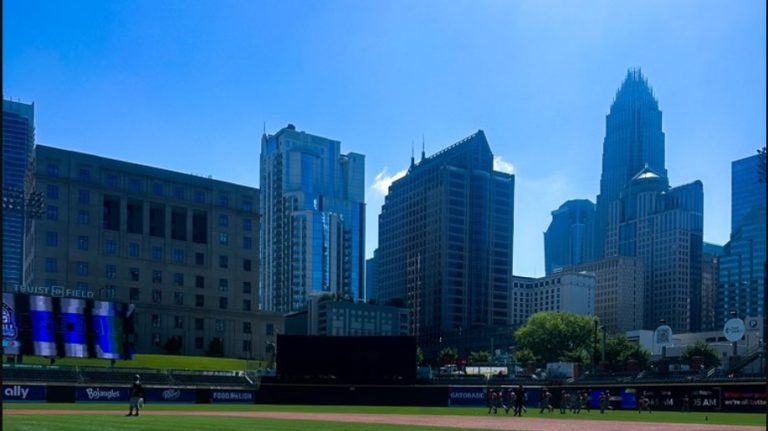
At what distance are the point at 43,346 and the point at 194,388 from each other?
501 inches

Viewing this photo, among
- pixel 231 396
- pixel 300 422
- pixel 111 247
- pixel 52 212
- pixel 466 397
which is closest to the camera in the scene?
pixel 300 422

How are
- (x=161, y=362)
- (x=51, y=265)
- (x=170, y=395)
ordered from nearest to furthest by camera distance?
(x=170, y=395) → (x=161, y=362) → (x=51, y=265)

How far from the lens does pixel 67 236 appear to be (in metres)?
103

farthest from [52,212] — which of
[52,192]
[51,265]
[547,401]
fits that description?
[547,401]

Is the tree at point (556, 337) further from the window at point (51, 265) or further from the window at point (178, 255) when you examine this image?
the window at point (51, 265)

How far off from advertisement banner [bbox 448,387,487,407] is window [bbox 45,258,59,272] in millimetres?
53788

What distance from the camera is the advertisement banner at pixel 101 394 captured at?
62.2 metres

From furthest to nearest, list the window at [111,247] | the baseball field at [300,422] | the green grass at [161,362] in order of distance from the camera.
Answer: the window at [111,247] → the green grass at [161,362] → the baseball field at [300,422]

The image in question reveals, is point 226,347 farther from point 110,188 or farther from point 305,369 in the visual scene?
point 305,369

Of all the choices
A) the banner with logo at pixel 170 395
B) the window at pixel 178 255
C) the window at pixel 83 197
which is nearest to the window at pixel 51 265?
the window at pixel 83 197

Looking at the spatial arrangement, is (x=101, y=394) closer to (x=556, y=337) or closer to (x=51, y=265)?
(x=51, y=265)

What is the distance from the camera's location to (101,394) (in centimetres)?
6362

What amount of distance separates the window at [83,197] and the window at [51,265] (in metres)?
8.16

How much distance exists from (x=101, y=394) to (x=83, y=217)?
152 ft
